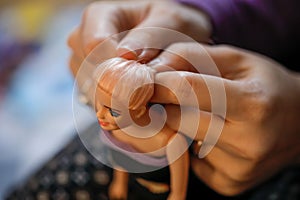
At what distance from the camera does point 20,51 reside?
1030 mm

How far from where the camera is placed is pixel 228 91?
337 mm

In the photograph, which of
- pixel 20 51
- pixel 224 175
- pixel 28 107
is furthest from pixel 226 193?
pixel 20 51

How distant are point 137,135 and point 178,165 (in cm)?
4

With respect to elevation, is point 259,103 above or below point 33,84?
above

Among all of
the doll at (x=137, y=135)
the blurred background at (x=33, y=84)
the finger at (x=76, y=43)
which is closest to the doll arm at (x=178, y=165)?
the doll at (x=137, y=135)

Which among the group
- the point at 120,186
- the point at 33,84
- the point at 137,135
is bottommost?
the point at 33,84

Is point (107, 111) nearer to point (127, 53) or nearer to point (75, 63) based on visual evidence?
point (127, 53)

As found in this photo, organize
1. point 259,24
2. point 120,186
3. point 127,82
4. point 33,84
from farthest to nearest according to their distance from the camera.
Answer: point 33,84 < point 259,24 < point 120,186 < point 127,82

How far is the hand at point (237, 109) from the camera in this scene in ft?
1.06

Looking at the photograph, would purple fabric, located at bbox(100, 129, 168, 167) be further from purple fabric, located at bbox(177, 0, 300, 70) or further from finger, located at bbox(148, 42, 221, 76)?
purple fabric, located at bbox(177, 0, 300, 70)

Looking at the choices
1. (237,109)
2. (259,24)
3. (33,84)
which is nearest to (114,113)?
(237,109)

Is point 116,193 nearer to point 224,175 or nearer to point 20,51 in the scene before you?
point 224,175

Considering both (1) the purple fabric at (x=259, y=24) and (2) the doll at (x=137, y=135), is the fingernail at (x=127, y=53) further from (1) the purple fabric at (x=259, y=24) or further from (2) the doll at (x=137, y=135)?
(1) the purple fabric at (x=259, y=24)

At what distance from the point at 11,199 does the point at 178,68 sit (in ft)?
1.07
